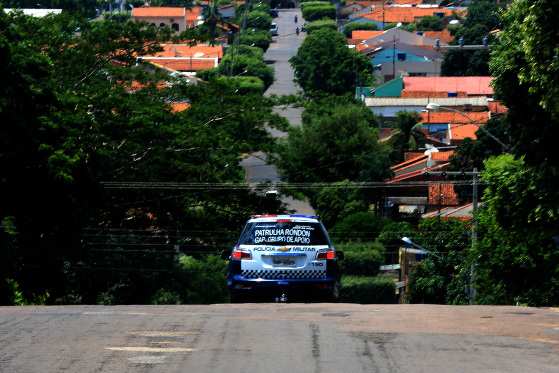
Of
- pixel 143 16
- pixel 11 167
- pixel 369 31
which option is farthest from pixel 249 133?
pixel 143 16

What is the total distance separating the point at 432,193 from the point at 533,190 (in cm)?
3532

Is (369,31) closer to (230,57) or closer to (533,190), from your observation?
(230,57)

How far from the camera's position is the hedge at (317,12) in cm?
16638

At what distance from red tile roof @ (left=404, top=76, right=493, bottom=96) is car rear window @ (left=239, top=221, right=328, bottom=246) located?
86.2m

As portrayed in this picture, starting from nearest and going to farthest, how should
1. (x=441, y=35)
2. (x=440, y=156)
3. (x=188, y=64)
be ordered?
(x=440, y=156) < (x=188, y=64) < (x=441, y=35)

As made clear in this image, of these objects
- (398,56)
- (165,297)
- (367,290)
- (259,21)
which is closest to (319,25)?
(259,21)

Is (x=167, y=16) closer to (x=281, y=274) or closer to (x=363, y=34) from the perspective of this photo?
(x=363, y=34)

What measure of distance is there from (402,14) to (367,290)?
123m

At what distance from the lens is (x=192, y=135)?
130 ft

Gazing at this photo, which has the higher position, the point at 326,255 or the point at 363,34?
the point at 326,255

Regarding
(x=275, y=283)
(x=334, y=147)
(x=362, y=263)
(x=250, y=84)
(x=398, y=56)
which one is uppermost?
(x=275, y=283)

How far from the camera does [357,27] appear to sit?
512ft

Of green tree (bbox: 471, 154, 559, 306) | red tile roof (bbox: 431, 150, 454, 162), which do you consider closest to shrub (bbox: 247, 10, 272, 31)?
red tile roof (bbox: 431, 150, 454, 162)

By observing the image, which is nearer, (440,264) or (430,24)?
(440,264)
